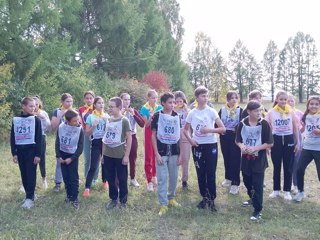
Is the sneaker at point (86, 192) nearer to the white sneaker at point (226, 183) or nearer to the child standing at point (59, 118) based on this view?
the child standing at point (59, 118)

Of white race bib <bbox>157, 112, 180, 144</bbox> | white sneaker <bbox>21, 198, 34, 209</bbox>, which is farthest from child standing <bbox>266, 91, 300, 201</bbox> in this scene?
white sneaker <bbox>21, 198, 34, 209</bbox>

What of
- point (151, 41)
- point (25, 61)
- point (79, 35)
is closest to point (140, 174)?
point (25, 61)

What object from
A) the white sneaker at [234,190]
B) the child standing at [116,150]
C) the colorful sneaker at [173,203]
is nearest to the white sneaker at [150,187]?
Result: the colorful sneaker at [173,203]

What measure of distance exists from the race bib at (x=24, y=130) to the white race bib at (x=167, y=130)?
79.5 inches

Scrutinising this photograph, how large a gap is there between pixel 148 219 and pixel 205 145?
4.65 feet

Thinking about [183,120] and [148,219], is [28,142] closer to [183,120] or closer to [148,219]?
[148,219]

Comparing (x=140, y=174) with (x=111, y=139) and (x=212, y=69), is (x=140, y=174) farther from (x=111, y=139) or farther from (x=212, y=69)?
(x=212, y=69)

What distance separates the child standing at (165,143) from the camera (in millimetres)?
5762

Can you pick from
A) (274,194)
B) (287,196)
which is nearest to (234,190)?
(274,194)

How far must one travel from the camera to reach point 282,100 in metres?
6.43

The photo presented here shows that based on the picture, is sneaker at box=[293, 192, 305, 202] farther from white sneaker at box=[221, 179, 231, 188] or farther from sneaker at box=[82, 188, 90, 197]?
sneaker at box=[82, 188, 90, 197]

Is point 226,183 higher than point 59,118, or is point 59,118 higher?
point 59,118

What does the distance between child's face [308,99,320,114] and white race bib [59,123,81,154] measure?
3.91 metres

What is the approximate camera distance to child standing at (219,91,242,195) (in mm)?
6957
